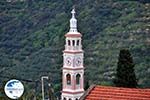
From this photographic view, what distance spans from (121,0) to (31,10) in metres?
15.8

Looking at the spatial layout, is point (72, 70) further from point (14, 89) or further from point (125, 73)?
point (14, 89)

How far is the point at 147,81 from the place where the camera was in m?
51.0

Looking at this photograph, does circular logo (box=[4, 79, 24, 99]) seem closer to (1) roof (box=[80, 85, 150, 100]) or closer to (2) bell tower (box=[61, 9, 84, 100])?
(1) roof (box=[80, 85, 150, 100])

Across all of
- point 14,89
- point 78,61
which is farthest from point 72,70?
point 14,89

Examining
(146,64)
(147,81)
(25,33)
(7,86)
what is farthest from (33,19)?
(7,86)

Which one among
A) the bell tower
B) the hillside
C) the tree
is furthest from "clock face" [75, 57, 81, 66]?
the hillside

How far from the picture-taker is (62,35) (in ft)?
254

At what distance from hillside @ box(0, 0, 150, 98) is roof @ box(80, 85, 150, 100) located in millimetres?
38311

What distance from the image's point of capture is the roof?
16.2m

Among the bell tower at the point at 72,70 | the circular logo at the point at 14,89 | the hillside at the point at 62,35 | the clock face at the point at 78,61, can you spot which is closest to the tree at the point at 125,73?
the bell tower at the point at 72,70

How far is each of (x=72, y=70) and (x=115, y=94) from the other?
1511 centimetres

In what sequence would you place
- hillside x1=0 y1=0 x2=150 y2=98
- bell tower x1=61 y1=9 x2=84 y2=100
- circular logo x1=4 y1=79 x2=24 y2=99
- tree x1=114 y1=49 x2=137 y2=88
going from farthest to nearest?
hillside x1=0 y1=0 x2=150 y2=98 < bell tower x1=61 y1=9 x2=84 y2=100 < tree x1=114 y1=49 x2=137 y2=88 < circular logo x1=4 y1=79 x2=24 y2=99

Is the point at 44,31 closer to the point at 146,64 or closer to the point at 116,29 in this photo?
the point at 116,29

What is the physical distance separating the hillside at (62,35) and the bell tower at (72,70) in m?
23.5
